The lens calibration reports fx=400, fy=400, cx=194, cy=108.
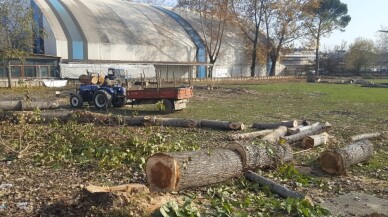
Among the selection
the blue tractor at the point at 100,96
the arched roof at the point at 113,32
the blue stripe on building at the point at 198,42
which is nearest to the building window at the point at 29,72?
the arched roof at the point at 113,32

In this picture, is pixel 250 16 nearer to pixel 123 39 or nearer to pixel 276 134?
pixel 123 39

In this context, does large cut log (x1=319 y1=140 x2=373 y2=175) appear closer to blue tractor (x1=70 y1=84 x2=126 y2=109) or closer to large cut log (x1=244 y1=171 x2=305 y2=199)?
large cut log (x1=244 y1=171 x2=305 y2=199)

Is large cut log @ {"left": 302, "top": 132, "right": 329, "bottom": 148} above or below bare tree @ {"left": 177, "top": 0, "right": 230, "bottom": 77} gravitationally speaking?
below

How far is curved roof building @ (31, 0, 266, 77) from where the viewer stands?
43.6 meters

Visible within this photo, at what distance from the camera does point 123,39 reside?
165ft

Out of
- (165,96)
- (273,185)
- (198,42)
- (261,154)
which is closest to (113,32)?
(198,42)

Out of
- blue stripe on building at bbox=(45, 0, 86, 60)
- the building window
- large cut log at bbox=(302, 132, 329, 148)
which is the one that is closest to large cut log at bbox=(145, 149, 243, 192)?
large cut log at bbox=(302, 132, 329, 148)

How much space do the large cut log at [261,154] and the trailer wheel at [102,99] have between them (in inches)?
444

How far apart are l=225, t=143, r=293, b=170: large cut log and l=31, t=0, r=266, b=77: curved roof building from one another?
32.6 meters

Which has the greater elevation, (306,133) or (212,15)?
(212,15)

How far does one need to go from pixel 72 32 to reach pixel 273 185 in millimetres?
42103

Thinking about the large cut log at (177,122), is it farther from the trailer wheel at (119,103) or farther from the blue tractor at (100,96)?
the trailer wheel at (119,103)

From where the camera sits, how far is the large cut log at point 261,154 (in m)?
8.03

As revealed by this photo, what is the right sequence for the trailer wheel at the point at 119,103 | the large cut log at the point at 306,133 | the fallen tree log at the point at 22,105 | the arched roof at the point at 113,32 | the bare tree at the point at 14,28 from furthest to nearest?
the arched roof at the point at 113,32 < the bare tree at the point at 14,28 < the trailer wheel at the point at 119,103 < the fallen tree log at the point at 22,105 < the large cut log at the point at 306,133
